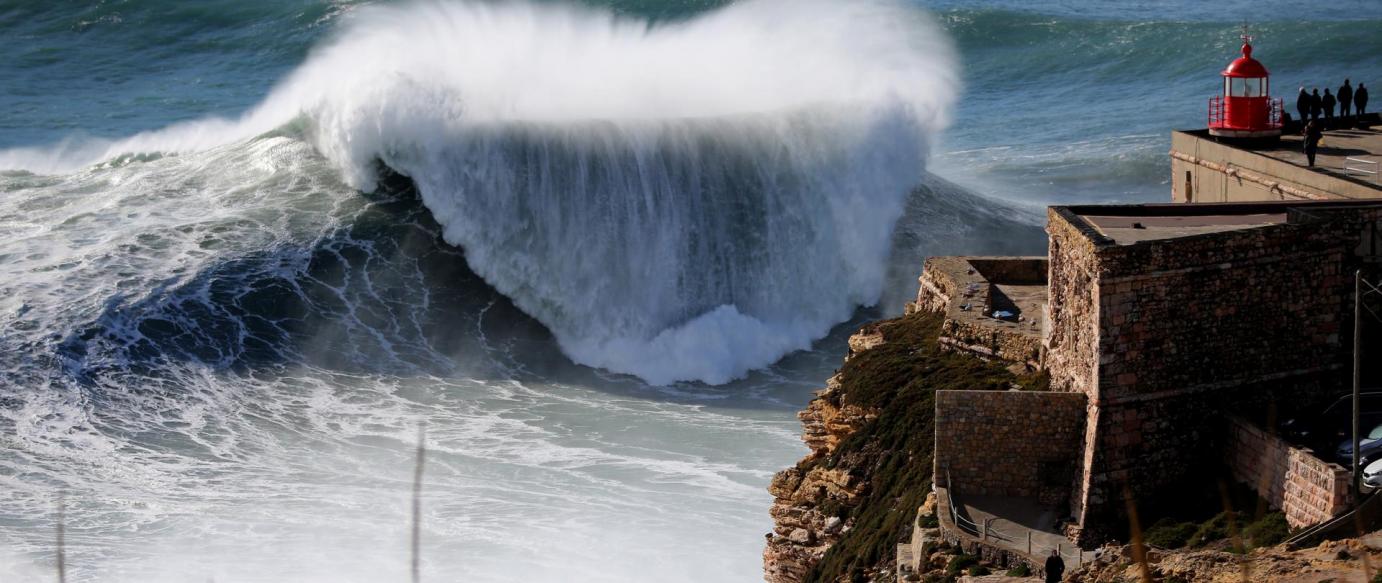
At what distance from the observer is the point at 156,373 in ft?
86.8

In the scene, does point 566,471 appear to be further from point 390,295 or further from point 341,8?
point 341,8

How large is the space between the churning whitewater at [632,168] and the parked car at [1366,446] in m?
16.4

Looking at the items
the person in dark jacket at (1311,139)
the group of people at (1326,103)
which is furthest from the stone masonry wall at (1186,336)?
the group of people at (1326,103)

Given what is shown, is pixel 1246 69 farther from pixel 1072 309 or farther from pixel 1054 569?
pixel 1054 569

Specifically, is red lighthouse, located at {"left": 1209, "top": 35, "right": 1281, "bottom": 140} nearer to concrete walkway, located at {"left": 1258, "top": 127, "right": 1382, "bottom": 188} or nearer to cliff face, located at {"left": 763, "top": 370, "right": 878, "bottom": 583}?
concrete walkway, located at {"left": 1258, "top": 127, "right": 1382, "bottom": 188}

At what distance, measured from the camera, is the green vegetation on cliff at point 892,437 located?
1428 cm

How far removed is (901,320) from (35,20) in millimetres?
49647

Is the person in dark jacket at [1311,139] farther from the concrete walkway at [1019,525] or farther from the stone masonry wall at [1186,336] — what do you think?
the concrete walkway at [1019,525]

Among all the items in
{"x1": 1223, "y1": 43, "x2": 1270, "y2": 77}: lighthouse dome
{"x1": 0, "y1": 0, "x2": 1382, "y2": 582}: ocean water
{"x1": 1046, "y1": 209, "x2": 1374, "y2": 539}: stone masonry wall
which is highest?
{"x1": 1223, "y1": 43, "x2": 1270, "y2": 77}: lighthouse dome

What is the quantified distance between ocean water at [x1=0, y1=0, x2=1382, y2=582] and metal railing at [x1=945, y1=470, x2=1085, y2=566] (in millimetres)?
6451

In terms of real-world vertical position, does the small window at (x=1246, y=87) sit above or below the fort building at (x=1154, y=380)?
above

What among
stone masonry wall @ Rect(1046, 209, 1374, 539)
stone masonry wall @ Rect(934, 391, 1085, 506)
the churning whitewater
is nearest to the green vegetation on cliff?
stone masonry wall @ Rect(934, 391, 1085, 506)

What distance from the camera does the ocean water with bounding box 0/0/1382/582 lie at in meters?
20.8

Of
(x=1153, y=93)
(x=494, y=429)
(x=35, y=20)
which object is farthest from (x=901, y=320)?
(x=35, y=20)
